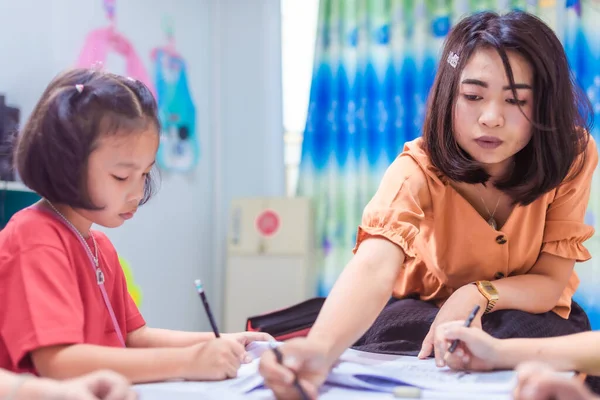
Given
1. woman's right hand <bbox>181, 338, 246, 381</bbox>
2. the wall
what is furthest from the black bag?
the wall

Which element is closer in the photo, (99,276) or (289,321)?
(99,276)

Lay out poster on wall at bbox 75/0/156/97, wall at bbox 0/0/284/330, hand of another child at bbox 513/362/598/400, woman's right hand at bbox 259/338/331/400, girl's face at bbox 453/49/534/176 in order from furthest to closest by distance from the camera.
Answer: wall at bbox 0/0/284/330
poster on wall at bbox 75/0/156/97
girl's face at bbox 453/49/534/176
woman's right hand at bbox 259/338/331/400
hand of another child at bbox 513/362/598/400

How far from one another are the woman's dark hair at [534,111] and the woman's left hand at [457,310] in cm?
24

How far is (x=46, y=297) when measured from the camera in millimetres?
859

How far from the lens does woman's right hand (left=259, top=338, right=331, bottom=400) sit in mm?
774

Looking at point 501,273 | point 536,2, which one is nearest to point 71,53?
point 501,273

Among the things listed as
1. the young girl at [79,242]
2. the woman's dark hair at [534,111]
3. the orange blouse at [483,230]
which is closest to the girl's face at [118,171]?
the young girl at [79,242]

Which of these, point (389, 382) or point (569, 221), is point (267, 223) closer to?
point (569, 221)

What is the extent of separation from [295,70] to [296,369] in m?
3.02

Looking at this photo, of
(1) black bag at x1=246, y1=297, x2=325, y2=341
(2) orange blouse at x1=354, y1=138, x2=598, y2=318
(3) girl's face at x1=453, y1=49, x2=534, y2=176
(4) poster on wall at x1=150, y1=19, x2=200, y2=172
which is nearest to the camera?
(3) girl's face at x1=453, y1=49, x2=534, y2=176

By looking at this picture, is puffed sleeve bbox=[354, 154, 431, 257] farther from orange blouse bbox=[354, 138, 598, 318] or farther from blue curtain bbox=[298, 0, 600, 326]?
blue curtain bbox=[298, 0, 600, 326]

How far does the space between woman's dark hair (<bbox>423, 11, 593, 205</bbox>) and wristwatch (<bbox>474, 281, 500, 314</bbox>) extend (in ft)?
0.70

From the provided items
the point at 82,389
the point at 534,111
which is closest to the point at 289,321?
the point at 534,111

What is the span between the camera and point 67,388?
0.69m
